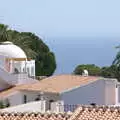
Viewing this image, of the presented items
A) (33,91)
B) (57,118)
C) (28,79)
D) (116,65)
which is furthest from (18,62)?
(57,118)

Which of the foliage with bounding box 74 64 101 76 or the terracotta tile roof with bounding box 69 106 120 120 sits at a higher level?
the terracotta tile roof with bounding box 69 106 120 120

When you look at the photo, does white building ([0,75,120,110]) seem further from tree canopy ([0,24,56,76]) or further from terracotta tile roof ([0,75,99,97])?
tree canopy ([0,24,56,76])

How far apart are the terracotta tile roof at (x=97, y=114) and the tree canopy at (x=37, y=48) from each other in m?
47.4

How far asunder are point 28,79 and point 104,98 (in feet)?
19.1

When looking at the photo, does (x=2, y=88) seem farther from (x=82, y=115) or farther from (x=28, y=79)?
(x=82, y=115)

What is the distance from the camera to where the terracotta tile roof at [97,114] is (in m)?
14.7

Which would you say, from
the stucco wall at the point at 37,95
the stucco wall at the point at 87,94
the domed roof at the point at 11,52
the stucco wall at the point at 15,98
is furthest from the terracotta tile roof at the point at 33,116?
the domed roof at the point at 11,52

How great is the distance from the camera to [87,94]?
128ft

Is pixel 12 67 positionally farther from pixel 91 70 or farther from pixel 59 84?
pixel 91 70

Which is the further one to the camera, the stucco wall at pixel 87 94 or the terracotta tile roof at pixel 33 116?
→ the stucco wall at pixel 87 94

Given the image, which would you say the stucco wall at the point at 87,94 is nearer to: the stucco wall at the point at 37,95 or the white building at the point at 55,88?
the white building at the point at 55,88

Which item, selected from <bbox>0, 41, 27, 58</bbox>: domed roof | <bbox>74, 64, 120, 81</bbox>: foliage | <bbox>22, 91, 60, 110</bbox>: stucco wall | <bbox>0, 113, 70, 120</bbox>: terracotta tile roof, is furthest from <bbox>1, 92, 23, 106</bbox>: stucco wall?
<bbox>0, 113, 70, 120</bbox>: terracotta tile roof

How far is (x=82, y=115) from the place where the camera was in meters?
15.0

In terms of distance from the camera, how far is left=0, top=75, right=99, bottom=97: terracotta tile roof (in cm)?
3812
